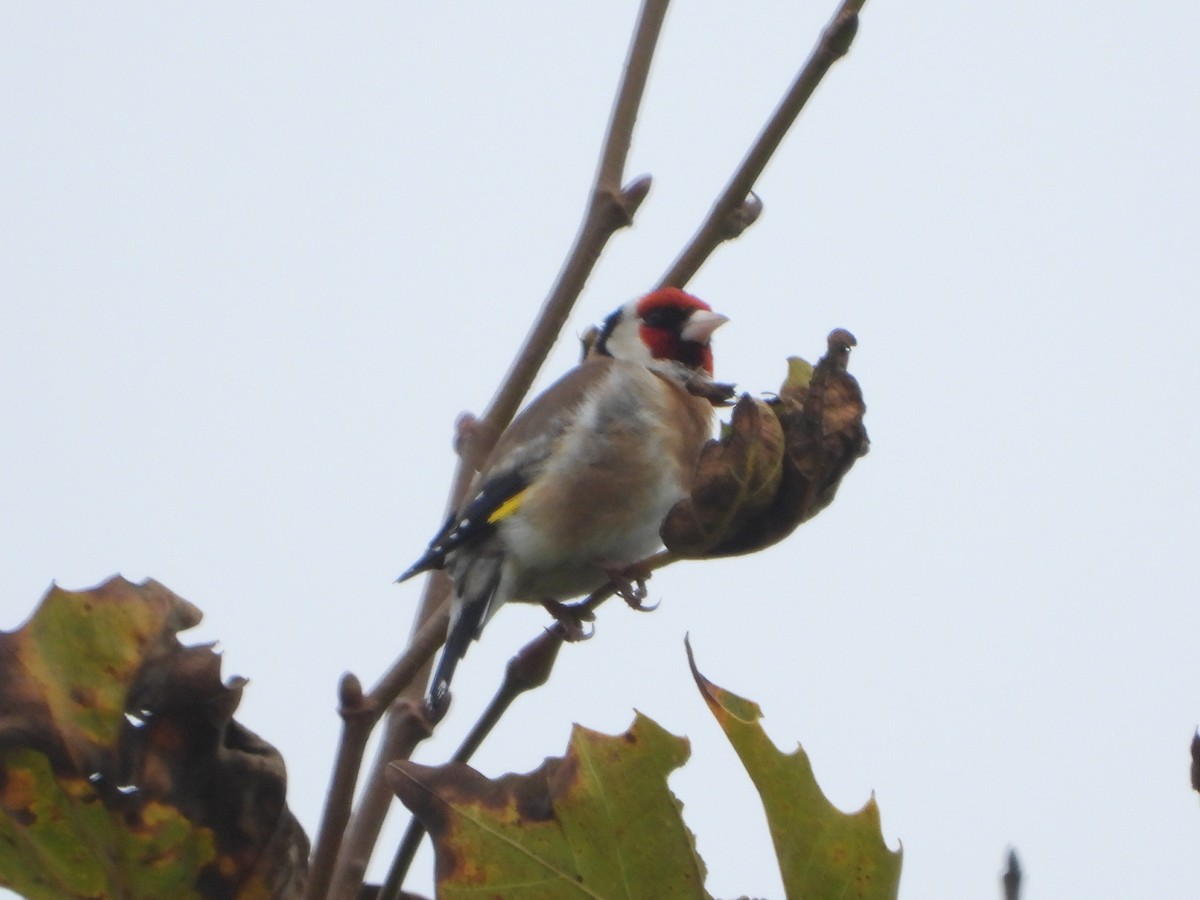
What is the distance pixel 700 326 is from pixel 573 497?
42.0 inches

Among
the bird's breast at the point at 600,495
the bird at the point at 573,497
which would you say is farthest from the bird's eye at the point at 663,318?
the bird's breast at the point at 600,495

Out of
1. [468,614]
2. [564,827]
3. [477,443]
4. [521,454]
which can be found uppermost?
[521,454]

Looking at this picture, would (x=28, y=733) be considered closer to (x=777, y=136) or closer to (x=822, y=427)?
(x=822, y=427)

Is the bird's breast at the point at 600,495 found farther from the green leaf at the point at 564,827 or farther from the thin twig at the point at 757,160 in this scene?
the green leaf at the point at 564,827

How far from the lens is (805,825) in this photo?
4.25 ft

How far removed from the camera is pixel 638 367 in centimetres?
376

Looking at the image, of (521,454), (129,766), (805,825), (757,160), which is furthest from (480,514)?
(805,825)

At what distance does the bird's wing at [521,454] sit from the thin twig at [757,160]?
1.09 metres

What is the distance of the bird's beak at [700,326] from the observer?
167 inches

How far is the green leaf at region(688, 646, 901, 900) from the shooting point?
1.27m

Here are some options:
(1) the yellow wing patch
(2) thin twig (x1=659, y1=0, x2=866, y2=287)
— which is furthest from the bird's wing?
(2) thin twig (x1=659, y1=0, x2=866, y2=287)

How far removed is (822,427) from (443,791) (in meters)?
0.46

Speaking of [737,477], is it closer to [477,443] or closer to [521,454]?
[477,443]

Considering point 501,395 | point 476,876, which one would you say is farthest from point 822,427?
point 501,395
